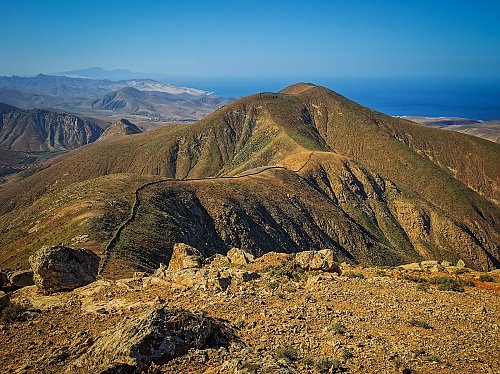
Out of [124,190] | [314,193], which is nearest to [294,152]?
[314,193]

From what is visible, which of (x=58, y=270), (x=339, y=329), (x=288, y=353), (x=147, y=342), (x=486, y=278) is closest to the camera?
(x=147, y=342)

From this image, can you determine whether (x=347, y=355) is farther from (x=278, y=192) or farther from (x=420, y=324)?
(x=278, y=192)

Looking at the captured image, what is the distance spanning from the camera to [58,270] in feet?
62.5

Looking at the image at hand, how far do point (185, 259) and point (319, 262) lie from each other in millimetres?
7667

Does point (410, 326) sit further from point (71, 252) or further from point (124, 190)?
point (124, 190)

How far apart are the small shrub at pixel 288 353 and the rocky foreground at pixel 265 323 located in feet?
0.14

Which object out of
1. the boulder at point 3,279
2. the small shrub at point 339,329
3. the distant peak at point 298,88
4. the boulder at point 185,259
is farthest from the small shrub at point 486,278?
the distant peak at point 298,88

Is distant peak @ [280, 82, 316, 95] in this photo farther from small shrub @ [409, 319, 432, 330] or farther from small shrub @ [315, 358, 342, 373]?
small shrub @ [315, 358, 342, 373]

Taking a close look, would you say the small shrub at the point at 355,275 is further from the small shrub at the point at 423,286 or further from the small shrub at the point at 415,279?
the small shrub at the point at 423,286

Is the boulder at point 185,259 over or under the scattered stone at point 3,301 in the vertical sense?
under

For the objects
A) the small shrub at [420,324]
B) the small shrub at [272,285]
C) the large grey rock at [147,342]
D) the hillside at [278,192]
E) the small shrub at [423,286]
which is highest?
the large grey rock at [147,342]

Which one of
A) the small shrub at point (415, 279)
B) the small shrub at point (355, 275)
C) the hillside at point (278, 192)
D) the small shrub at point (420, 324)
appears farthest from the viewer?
the hillside at point (278, 192)

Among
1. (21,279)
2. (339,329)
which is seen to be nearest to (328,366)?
(339,329)

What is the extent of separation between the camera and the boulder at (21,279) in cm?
2038
